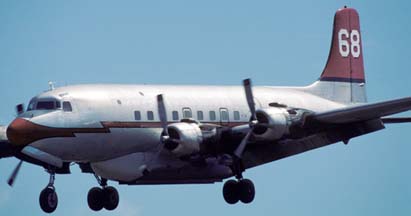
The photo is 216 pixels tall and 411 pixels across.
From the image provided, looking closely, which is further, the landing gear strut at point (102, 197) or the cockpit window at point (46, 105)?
the landing gear strut at point (102, 197)

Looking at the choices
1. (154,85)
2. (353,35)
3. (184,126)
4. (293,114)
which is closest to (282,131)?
(293,114)

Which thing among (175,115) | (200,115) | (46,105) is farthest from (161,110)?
(46,105)

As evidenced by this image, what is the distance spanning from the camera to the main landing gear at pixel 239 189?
32500 millimetres

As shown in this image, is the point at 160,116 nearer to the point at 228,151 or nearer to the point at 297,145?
the point at 228,151

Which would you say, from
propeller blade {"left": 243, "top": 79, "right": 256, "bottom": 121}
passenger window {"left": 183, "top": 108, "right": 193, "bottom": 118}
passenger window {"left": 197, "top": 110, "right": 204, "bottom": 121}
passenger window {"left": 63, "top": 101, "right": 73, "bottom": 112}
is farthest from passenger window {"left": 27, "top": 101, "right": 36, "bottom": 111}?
propeller blade {"left": 243, "top": 79, "right": 256, "bottom": 121}

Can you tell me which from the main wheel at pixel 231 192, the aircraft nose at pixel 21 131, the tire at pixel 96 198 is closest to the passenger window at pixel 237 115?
the main wheel at pixel 231 192

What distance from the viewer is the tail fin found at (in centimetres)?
3781

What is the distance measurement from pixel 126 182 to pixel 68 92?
10.9 feet

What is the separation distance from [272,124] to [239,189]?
363 cm

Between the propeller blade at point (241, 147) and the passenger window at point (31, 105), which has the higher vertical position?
the passenger window at point (31, 105)

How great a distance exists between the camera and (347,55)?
38.8 metres

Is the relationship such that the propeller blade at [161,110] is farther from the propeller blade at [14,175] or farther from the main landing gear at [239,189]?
the propeller blade at [14,175]

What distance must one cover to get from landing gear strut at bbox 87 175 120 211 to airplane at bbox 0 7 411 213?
0.03m

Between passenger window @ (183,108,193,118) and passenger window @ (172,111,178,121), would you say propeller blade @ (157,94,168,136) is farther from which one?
passenger window @ (183,108,193,118)
